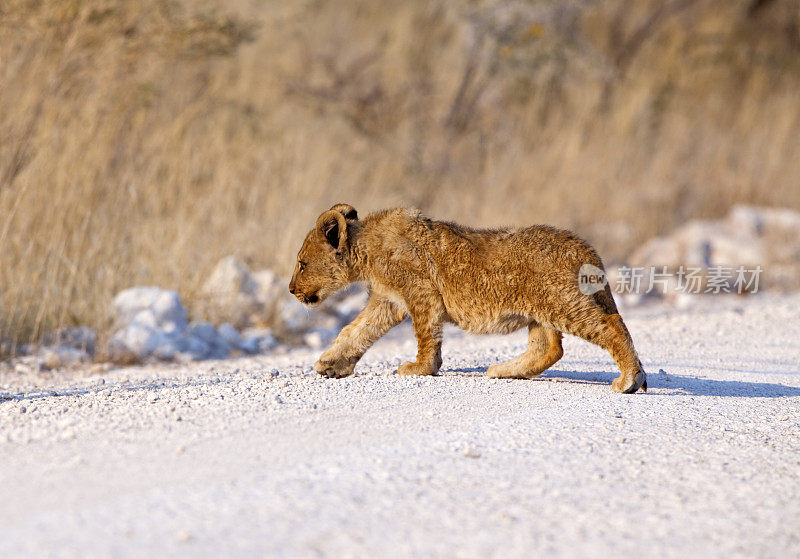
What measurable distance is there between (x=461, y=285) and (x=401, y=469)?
2103mm

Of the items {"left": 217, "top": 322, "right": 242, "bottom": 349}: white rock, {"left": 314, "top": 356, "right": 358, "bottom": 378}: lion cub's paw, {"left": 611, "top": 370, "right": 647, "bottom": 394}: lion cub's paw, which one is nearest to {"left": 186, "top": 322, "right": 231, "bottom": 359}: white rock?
{"left": 217, "top": 322, "right": 242, "bottom": 349}: white rock

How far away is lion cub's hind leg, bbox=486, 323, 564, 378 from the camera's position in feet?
18.6

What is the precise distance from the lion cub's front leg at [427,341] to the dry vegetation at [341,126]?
3293mm

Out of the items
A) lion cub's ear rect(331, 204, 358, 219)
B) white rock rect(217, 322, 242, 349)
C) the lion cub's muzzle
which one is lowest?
white rock rect(217, 322, 242, 349)

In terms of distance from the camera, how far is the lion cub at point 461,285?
17.3 ft

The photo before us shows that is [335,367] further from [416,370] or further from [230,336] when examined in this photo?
[230,336]

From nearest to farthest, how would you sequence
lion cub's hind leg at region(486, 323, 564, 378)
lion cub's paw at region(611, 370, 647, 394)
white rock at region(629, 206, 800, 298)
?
lion cub's paw at region(611, 370, 647, 394)
lion cub's hind leg at region(486, 323, 564, 378)
white rock at region(629, 206, 800, 298)

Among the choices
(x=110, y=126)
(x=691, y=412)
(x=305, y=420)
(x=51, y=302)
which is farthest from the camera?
(x=110, y=126)

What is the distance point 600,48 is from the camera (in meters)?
18.9

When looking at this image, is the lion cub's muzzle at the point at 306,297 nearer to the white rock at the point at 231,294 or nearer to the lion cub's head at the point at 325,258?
the lion cub's head at the point at 325,258

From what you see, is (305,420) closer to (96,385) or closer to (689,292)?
(96,385)

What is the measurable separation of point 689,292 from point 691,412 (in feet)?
21.1

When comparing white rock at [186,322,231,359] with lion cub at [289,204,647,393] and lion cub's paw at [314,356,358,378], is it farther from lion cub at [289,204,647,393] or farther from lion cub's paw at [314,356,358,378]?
lion cub's paw at [314,356,358,378]

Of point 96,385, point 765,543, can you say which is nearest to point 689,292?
point 96,385
